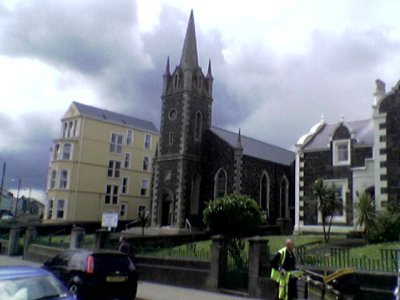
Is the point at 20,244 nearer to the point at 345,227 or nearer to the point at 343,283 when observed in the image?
the point at 345,227

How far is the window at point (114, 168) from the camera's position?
5212 centimetres

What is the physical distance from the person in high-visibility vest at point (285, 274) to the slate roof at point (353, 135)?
19.4m

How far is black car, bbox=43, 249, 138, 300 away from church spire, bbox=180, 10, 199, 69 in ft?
94.7

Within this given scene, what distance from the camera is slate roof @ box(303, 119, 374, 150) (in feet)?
95.0

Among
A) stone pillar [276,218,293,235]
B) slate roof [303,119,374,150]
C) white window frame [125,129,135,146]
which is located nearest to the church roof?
stone pillar [276,218,293,235]

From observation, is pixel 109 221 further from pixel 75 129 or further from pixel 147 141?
pixel 147 141

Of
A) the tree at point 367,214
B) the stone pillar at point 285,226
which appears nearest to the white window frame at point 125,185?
the stone pillar at point 285,226

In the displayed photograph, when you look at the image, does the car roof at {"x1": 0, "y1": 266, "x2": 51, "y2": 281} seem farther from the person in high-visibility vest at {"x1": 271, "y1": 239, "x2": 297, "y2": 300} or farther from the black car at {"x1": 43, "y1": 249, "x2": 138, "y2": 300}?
the person in high-visibility vest at {"x1": 271, "y1": 239, "x2": 297, "y2": 300}

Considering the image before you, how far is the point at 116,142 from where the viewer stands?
173ft

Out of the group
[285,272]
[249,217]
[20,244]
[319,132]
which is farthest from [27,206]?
[285,272]

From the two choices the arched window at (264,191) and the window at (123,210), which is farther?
the window at (123,210)

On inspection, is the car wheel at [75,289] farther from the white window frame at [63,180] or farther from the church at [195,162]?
the white window frame at [63,180]

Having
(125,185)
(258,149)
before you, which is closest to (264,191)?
(258,149)

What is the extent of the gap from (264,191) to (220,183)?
4.66 metres
